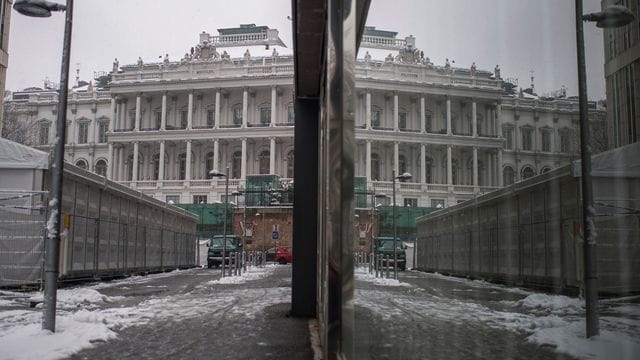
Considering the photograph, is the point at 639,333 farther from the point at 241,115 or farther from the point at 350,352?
the point at 241,115

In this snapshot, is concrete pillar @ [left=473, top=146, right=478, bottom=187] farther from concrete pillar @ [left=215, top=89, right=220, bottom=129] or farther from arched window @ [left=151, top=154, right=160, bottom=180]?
concrete pillar @ [left=215, top=89, right=220, bottom=129]

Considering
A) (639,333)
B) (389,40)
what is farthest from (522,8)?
(389,40)

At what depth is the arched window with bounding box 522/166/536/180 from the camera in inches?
36.3

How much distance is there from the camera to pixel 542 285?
0.87m

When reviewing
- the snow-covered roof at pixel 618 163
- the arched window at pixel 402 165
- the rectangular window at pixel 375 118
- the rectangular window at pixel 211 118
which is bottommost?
the snow-covered roof at pixel 618 163

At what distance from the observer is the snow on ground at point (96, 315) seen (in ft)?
21.7

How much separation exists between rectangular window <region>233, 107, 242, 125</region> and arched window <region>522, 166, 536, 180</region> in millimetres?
72752

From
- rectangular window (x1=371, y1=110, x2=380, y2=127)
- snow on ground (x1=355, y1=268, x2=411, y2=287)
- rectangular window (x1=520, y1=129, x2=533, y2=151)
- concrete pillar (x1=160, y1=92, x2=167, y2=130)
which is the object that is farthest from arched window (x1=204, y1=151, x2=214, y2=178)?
rectangular window (x1=520, y1=129, x2=533, y2=151)

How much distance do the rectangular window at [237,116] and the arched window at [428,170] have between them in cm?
7190

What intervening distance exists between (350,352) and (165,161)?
67.2 meters

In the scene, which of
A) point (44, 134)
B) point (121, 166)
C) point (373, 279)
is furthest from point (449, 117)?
point (121, 166)

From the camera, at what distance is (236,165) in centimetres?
7275

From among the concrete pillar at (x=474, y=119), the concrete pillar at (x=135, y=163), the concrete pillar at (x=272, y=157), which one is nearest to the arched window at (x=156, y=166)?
the concrete pillar at (x=135, y=163)

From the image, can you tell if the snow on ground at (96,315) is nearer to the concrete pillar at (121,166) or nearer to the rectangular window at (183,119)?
the concrete pillar at (121,166)
